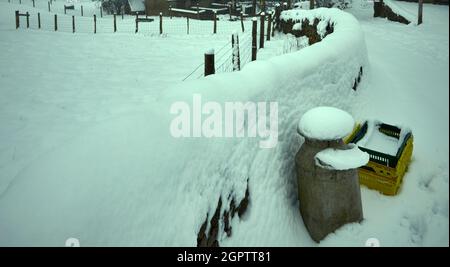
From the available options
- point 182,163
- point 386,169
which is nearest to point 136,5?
point 386,169

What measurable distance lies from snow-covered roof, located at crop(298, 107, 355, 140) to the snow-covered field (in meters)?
0.48

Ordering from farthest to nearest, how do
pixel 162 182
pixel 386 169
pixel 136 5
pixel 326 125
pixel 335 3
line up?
pixel 136 5, pixel 335 3, pixel 386 169, pixel 326 125, pixel 162 182

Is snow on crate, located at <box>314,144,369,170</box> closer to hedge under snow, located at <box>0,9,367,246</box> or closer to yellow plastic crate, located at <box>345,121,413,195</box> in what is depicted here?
hedge under snow, located at <box>0,9,367,246</box>

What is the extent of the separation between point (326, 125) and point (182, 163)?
1.66 m

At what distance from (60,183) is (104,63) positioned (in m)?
9.82

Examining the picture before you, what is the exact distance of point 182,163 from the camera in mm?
2689

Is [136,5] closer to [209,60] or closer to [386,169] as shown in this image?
[209,60]

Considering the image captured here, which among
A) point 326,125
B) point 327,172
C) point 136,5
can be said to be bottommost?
point 327,172

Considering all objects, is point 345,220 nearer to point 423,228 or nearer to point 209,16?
point 423,228

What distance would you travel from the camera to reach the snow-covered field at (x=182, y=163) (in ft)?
7.03

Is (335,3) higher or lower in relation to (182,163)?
higher

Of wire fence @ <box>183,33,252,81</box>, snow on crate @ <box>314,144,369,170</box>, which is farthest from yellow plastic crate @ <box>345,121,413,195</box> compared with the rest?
wire fence @ <box>183,33,252,81</box>

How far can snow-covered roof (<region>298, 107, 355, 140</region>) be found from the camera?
11.8ft

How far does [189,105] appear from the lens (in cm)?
307
